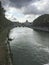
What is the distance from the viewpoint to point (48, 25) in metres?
159

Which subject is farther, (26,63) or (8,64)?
(26,63)

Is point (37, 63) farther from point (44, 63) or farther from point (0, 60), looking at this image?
point (0, 60)

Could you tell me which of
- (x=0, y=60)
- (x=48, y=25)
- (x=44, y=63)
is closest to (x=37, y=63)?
(x=44, y=63)

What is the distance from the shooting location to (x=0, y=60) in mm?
30125

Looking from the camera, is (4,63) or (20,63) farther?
(20,63)

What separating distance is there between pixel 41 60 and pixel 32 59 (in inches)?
88.2

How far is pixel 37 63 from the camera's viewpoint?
36.5m

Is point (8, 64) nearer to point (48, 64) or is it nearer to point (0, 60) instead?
point (0, 60)

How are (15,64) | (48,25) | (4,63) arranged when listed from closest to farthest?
(4,63) < (15,64) < (48,25)

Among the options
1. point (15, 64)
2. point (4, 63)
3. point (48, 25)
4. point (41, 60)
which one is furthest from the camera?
point (48, 25)

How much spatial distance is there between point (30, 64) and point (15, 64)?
296 centimetres

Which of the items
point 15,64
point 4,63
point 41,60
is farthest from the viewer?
point 41,60

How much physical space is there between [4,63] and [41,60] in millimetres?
12402

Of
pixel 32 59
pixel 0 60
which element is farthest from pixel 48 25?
pixel 0 60
